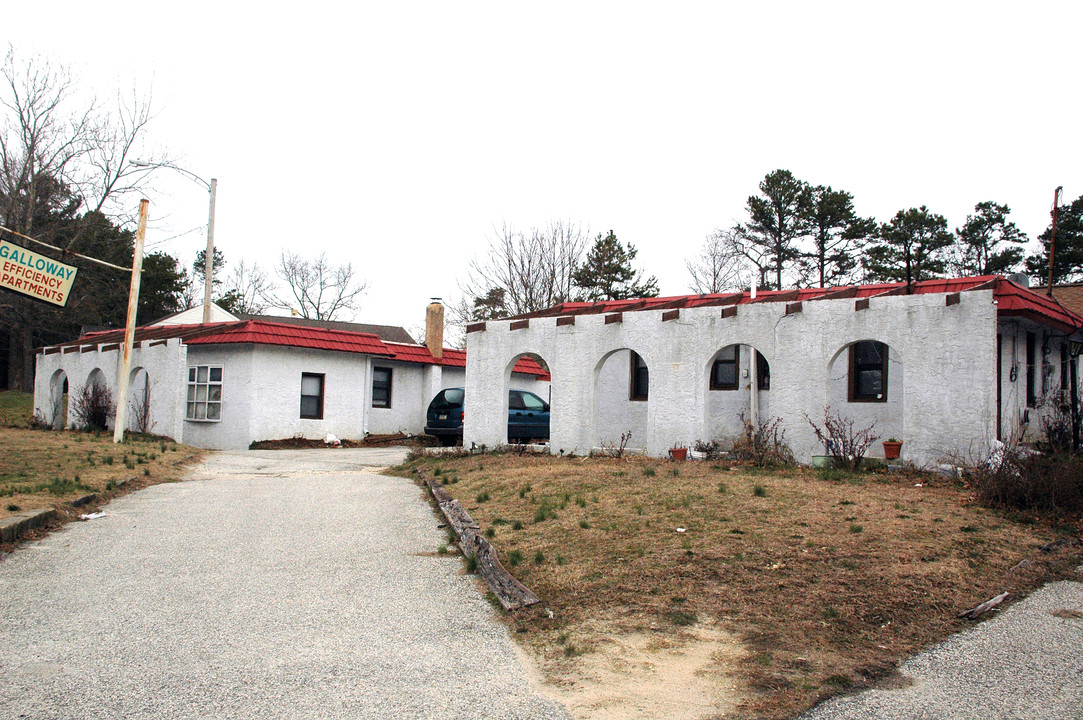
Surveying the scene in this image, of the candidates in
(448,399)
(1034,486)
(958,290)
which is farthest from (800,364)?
(448,399)

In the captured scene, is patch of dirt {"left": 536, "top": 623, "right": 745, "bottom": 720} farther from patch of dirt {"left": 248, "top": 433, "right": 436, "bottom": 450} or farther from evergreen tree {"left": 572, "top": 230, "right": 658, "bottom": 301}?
evergreen tree {"left": 572, "top": 230, "right": 658, "bottom": 301}

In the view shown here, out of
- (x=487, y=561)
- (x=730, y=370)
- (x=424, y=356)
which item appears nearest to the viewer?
(x=487, y=561)

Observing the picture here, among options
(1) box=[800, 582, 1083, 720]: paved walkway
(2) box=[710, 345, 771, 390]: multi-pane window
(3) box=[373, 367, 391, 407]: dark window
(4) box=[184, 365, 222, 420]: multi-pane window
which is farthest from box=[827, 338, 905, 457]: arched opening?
(4) box=[184, 365, 222, 420]: multi-pane window

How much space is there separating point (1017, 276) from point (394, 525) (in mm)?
14352

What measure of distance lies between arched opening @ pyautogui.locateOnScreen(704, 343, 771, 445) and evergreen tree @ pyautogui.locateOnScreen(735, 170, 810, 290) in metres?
22.7

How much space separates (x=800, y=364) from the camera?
44.5ft

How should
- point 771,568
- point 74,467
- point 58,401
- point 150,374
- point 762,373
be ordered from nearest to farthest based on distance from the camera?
point 771,568, point 74,467, point 762,373, point 150,374, point 58,401

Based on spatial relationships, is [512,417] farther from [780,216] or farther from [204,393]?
[780,216]

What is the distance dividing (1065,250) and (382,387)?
2908 centimetres

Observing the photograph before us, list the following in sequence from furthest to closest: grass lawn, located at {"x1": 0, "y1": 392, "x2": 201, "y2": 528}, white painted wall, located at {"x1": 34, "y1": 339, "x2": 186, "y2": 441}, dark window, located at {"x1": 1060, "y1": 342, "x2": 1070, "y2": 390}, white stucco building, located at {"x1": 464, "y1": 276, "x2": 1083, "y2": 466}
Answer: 1. white painted wall, located at {"x1": 34, "y1": 339, "x2": 186, "y2": 441}
2. dark window, located at {"x1": 1060, "y1": 342, "x2": 1070, "y2": 390}
3. white stucco building, located at {"x1": 464, "y1": 276, "x2": 1083, "y2": 466}
4. grass lawn, located at {"x1": 0, "y1": 392, "x2": 201, "y2": 528}

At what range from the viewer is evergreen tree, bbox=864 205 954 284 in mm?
35250

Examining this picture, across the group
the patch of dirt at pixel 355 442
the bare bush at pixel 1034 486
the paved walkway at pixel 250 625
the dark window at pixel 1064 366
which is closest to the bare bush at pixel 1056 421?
the dark window at pixel 1064 366

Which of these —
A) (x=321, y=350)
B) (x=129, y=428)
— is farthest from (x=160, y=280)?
(x=321, y=350)

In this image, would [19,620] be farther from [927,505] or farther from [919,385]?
[919,385]
